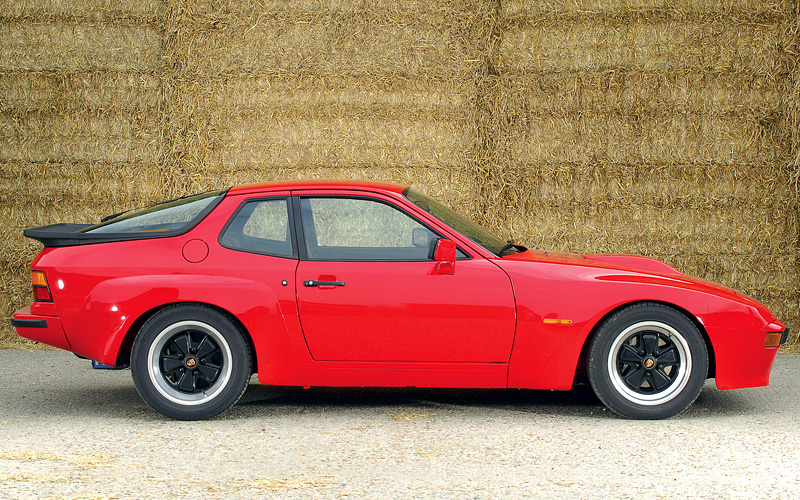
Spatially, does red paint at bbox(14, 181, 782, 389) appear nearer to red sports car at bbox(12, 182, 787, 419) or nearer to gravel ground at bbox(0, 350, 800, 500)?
red sports car at bbox(12, 182, 787, 419)

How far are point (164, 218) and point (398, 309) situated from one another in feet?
5.11

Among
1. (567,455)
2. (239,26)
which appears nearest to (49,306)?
(567,455)

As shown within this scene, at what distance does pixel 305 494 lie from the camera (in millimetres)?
3568

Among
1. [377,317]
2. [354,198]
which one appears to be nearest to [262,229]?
[354,198]

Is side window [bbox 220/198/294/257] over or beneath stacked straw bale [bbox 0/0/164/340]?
beneath

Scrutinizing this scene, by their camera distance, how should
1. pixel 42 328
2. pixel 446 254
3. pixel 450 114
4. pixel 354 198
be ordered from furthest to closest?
pixel 450 114
pixel 354 198
pixel 42 328
pixel 446 254

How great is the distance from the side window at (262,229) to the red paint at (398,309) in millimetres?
74

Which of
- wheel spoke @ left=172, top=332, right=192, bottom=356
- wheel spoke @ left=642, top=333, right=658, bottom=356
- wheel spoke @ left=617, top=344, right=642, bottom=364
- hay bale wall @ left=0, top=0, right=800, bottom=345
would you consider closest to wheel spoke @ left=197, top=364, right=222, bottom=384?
wheel spoke @ left=172, top=332, right=192, bottom=356

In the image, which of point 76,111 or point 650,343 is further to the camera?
point 76,111

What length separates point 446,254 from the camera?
4.76 meters

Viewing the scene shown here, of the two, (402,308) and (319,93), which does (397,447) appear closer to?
(402,308)

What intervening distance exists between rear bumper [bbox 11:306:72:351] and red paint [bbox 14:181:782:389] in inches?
0.4

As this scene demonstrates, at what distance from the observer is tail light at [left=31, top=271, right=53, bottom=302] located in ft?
16.3

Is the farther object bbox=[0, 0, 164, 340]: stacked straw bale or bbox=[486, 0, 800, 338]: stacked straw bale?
bbox=[0, 0, 164, 340]: stacked straw bale
